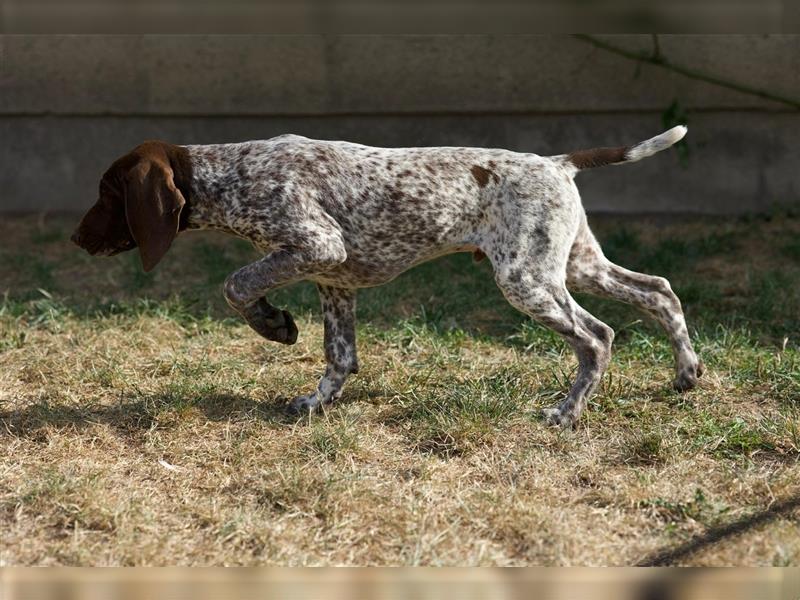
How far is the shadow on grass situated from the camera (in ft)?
10.6

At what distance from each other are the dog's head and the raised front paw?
47 centimetres

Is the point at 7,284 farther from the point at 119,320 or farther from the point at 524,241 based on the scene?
the point at 524,241

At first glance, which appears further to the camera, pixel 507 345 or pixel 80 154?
pixel 80 154

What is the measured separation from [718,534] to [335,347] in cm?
194

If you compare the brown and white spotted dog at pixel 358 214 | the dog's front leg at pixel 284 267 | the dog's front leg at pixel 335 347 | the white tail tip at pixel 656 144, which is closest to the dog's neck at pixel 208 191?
the brown and white spotted dog at pixel 358 214

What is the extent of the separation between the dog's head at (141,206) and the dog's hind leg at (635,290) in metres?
1.73

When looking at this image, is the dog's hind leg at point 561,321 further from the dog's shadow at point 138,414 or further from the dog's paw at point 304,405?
the dog's shadow at point 138,414

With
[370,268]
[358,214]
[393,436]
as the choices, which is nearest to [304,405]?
[393,436]

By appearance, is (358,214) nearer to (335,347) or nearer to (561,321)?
(335,347)

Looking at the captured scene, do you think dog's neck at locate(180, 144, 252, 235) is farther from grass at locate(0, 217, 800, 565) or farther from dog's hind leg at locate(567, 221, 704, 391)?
dog's hind leg at locate(567, 221, 704, 391)

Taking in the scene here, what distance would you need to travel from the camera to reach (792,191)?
7.91 meters

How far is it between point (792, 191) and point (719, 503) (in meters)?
5.01

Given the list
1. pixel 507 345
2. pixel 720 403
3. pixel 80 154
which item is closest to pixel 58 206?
pixel 80 154

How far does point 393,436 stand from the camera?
4.20 m
